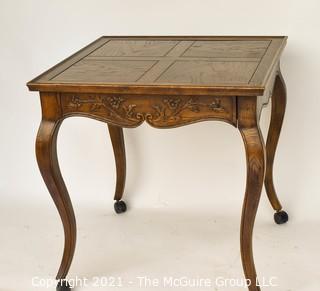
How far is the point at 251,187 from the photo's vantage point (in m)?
1.51

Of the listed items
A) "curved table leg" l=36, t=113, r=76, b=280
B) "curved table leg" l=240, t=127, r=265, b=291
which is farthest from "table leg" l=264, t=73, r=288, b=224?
"curved table leg" l=36, t=113, r=76, b=280

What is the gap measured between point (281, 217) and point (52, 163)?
0.82 m

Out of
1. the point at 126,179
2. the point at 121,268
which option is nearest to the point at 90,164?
the point at 126,179

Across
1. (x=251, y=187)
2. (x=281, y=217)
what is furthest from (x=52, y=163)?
(x=281, y=217)

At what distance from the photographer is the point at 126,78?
4.96 ft

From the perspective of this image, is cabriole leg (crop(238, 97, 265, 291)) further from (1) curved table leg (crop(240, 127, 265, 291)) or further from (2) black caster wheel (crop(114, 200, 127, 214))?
(2) black caster wheel (crop(114, 200, 127, 214))

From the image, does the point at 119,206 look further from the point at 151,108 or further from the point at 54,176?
the point at 151,108

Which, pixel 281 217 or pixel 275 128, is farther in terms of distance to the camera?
pixel 281 217

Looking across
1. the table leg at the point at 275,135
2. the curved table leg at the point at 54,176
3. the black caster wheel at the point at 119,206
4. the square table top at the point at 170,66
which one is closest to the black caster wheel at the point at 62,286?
the curved table leg at the point at 54,176

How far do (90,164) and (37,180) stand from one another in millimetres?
222

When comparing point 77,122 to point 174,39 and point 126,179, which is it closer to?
point 126,179

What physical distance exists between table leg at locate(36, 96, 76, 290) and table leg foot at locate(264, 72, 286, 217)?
0.65 metres

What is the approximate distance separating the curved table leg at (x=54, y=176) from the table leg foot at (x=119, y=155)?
42 cm

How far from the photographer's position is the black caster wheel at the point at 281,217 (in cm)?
204
